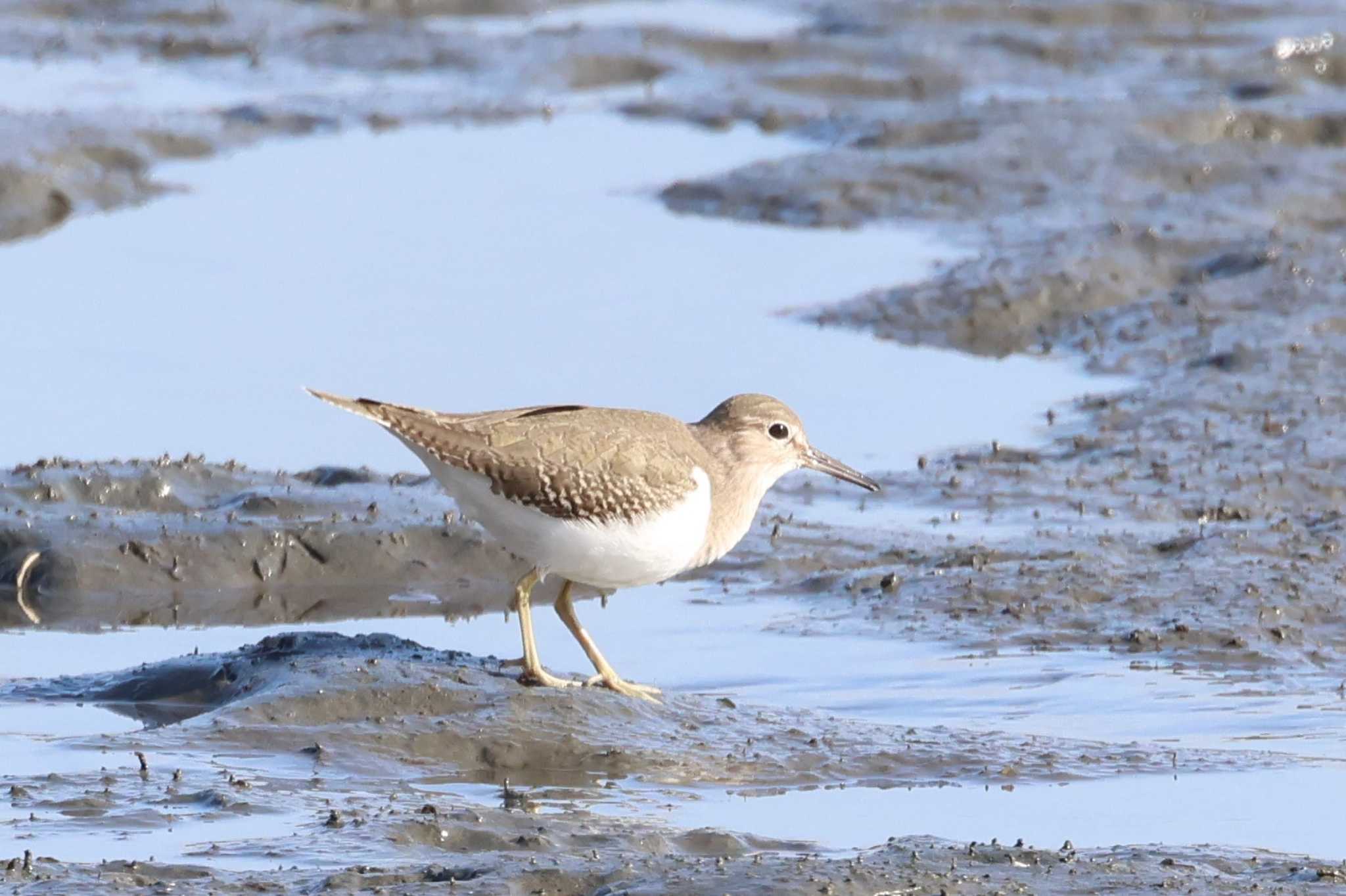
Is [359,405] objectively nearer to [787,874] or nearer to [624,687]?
[624,687]

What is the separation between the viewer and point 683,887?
18.5 ft

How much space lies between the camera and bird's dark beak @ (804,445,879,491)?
8.63 meters

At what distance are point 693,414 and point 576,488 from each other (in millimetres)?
3960

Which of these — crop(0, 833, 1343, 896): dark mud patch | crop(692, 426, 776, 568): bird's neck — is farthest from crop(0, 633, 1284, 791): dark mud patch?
crop(0, 833, 1343, 896): dark mud patch

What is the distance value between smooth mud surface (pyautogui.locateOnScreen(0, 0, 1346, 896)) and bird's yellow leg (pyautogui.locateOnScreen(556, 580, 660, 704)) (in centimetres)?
10

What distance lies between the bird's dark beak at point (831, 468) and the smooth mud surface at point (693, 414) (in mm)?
598

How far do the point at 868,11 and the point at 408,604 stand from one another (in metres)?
13.4

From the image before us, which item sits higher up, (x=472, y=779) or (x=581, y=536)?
(x=581, y=536)

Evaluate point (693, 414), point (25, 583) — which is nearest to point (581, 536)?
point (25, 583)

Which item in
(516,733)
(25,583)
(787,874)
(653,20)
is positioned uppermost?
(653,20)

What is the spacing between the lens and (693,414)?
11344 mm

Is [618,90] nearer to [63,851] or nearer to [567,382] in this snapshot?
[567,382]

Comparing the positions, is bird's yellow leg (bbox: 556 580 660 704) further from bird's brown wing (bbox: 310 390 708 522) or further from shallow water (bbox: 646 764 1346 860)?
shallow water (bbox: 646 764 1346 860)

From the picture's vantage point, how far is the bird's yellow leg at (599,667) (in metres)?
7.63
